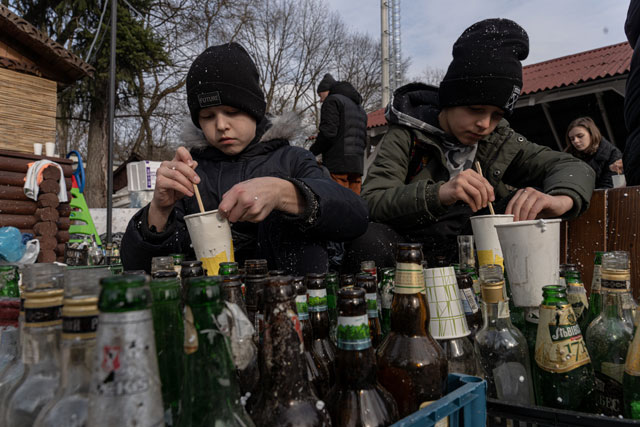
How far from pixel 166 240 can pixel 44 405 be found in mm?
1522

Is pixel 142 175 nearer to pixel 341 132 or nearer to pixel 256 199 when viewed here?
pixel 341 132

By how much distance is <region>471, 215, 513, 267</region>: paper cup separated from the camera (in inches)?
78.4

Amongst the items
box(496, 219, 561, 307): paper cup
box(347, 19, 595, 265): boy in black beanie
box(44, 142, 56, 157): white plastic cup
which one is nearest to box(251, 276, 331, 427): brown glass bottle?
box(496, 219, 561, 307): paper cup

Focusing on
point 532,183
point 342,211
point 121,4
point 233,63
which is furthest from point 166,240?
point 121,4

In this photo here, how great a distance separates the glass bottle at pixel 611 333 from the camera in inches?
50.1

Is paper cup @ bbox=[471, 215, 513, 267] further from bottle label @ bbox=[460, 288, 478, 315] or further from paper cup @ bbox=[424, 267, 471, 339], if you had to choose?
paper cup @ bbox=[424, 267, 471, 339]

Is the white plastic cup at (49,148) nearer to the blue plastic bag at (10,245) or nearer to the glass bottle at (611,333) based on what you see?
the blue plastic bag at (10,245)

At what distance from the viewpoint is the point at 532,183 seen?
10.6ft

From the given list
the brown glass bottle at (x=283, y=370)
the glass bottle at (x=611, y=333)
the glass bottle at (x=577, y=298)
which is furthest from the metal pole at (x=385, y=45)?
the brown glass bottle at (x=283, y=370)

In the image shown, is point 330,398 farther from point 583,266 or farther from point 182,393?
point 583,266

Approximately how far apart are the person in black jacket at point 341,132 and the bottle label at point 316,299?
607 cm

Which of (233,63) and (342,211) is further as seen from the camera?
(233,63)

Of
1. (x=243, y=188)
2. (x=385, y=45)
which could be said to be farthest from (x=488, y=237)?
(x=385, y=45)

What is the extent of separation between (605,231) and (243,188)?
2.09m
